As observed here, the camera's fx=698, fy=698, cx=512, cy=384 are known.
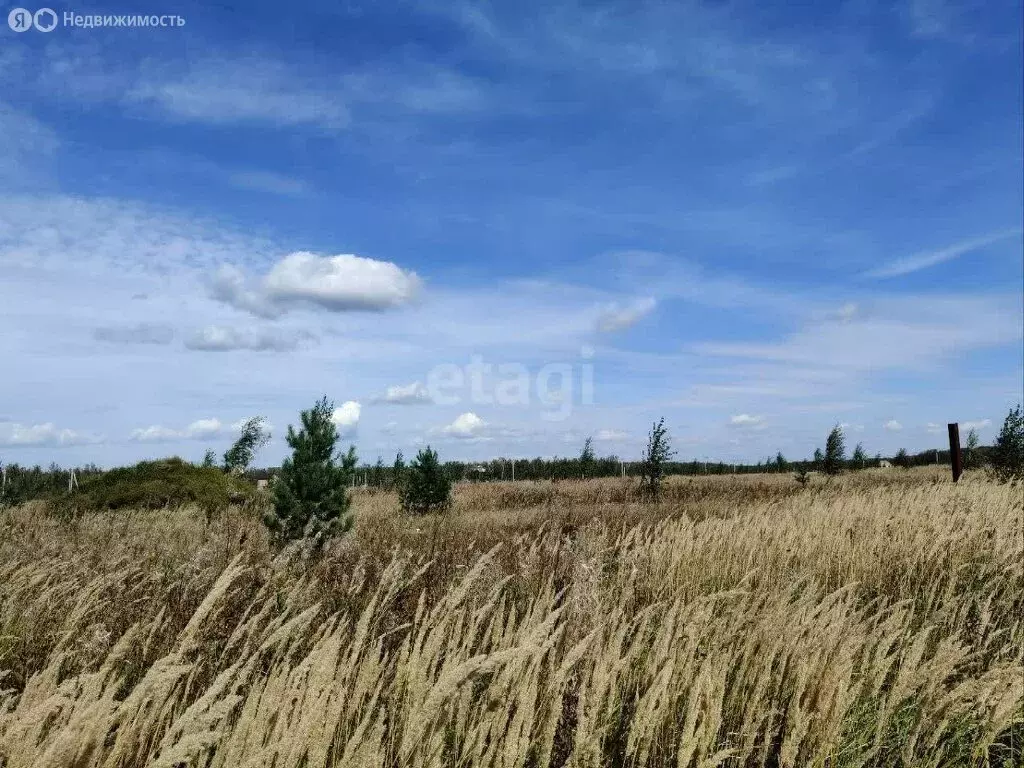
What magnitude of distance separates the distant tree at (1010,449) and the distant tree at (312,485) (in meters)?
15.7

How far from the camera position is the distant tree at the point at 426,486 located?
68.4ft

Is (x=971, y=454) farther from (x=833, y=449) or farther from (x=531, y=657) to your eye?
(x=531, y=657)

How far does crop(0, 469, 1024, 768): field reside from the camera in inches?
83.2

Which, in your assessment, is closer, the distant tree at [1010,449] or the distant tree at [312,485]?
the distant tree at [312,485]

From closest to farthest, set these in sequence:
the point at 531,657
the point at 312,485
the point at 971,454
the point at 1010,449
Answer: the point at 531,657
the point at 312,485
the point at 1010,449
the point at 971,454

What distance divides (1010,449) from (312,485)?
54.9ft

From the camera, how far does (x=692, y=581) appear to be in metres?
5.82

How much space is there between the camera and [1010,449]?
17297 millimetres

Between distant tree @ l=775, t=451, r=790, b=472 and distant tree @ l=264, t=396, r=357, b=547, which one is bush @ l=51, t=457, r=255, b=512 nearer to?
distant tree @ l=264, t=396, r=357, b=547

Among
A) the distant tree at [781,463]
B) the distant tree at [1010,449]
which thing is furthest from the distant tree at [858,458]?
the distant tree at [1010,449]

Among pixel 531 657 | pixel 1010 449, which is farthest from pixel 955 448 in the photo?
pixel 531 657

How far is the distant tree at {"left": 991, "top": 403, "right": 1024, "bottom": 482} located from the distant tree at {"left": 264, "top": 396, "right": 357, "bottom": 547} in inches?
616

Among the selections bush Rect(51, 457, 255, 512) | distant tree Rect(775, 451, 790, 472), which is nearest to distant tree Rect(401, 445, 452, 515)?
bush Rect(51, 457, 255, 512)

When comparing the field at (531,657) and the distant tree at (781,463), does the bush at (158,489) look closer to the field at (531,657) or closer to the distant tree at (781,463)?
the field at (531,657)
